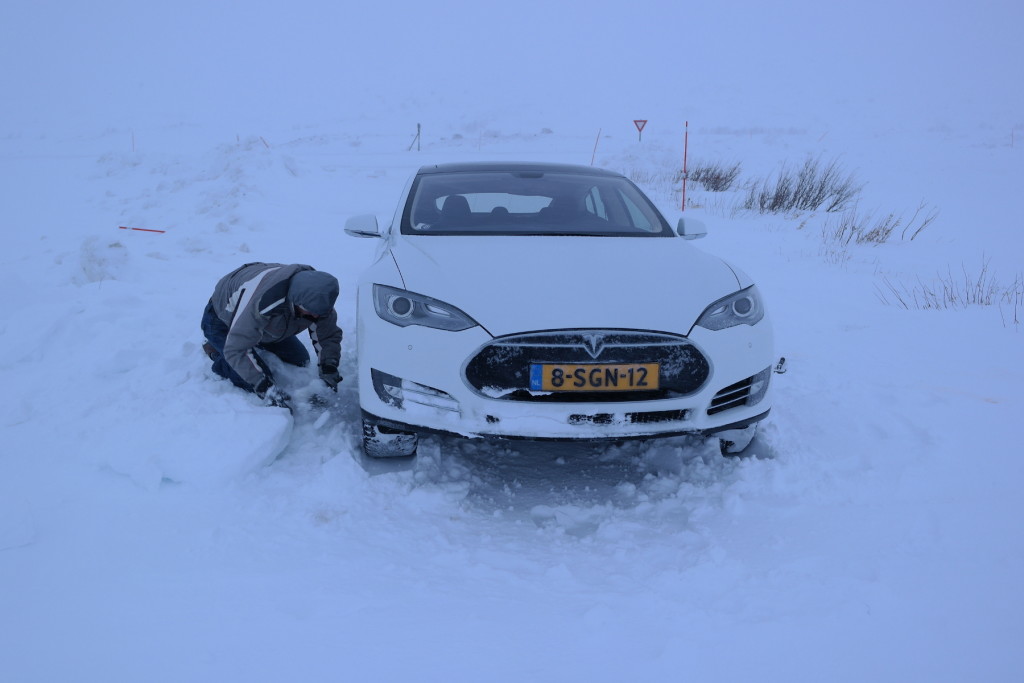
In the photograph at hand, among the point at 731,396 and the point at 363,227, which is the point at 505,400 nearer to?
the point at 731,396

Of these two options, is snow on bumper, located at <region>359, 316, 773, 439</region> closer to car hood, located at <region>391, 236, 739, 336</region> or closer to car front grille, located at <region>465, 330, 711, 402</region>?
car front grille, located at <region>465, 330, 711, 402</region>

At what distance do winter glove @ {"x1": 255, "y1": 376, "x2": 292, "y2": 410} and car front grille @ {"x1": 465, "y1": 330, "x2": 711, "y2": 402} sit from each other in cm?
124

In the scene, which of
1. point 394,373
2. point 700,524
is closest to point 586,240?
point 394,373

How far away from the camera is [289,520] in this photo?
8.01ft

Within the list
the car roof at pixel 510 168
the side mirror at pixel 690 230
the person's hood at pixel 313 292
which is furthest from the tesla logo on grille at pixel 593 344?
the car roof at pixel 510 168

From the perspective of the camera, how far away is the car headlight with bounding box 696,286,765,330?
2.61m

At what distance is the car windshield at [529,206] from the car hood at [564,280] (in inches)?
9.3

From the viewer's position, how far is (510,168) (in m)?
4.21

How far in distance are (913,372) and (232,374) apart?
3861 mm

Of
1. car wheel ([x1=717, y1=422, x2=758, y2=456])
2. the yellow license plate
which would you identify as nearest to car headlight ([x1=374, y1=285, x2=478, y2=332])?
the yellow license plate

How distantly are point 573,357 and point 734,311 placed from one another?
0.79 meters

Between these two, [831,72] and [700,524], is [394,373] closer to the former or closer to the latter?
[700,524]

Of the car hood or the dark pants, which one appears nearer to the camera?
the car hood

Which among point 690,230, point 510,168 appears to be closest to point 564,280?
point 690,230
